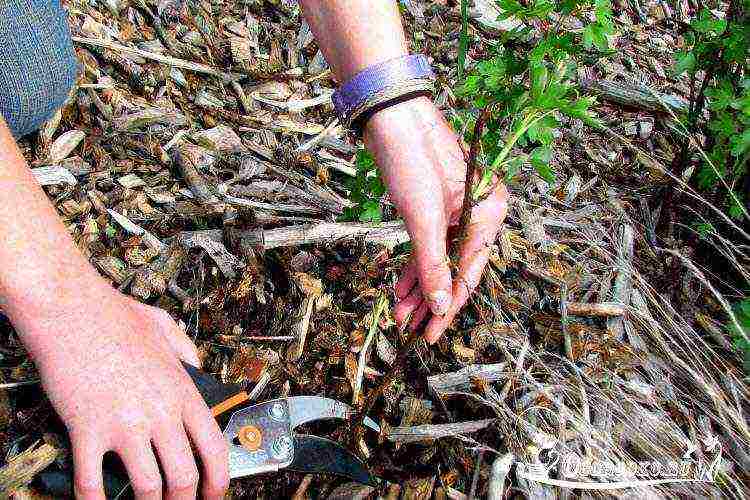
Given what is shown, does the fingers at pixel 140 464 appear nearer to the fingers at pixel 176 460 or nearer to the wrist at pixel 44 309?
the fingers at pixel 176 460

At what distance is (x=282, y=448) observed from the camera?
1436 millimetres

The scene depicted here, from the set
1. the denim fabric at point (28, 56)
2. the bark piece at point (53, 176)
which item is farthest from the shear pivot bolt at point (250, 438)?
the denim fabric at point (28, 56)

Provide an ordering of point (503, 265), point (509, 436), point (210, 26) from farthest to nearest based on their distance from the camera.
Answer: point (210, 26) → point (503, 265) → point (509, 436)

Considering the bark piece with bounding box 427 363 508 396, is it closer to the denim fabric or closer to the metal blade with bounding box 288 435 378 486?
the metal blade with bounding box 288 435 378 486

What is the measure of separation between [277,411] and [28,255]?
576 mm

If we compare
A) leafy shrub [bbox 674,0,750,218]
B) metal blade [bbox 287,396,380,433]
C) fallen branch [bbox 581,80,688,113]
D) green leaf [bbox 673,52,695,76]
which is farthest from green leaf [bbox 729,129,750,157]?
metal blade [bbox 287,396,380,433]

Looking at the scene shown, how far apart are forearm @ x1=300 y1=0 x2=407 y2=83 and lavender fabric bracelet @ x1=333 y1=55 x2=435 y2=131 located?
0.03m

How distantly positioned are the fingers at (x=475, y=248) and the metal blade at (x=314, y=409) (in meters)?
0.26

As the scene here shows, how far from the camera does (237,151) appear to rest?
7.38ft

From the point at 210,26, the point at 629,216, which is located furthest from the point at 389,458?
the point at 210,26

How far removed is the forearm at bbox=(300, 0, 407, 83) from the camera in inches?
58.5

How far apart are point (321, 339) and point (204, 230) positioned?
46 cm

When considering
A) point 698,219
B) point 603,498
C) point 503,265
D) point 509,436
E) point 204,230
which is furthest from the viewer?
point 698,219

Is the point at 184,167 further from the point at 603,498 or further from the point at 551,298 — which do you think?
the point at 603,498
